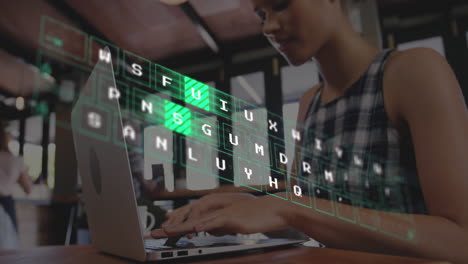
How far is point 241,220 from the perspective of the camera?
465mm

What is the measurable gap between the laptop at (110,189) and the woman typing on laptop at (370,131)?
39 mm

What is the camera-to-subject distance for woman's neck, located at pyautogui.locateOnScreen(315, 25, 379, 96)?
778 millimetres

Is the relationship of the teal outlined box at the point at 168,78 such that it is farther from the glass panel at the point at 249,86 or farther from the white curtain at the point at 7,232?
the glass panel at the point at 249,86

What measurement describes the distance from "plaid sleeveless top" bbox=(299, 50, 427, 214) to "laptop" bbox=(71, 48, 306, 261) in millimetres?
278

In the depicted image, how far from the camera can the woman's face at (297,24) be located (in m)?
0.70

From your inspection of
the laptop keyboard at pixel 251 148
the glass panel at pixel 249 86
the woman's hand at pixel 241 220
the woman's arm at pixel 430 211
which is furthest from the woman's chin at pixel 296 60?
the glass panel at pixel 249 86

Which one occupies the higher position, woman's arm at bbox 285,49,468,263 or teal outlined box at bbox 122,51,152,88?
teal outlined box at bbox 122,51,152,88

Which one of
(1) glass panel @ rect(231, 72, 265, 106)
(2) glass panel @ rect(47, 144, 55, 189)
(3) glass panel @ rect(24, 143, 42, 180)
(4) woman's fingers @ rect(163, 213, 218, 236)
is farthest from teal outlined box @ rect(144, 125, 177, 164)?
(3) glass panel @ rect(24, 143, 42, 180)

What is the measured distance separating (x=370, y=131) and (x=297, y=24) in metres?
0.29

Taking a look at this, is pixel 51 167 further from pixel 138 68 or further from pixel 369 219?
pixel 369 219

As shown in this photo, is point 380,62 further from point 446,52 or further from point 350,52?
point 446,52

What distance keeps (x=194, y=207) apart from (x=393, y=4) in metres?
3.50

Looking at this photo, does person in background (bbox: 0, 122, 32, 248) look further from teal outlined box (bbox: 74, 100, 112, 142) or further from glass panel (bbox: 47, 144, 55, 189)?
teal outlined box (bbox: 74, 100, 112, 142)

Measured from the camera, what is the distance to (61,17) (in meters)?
3.39
